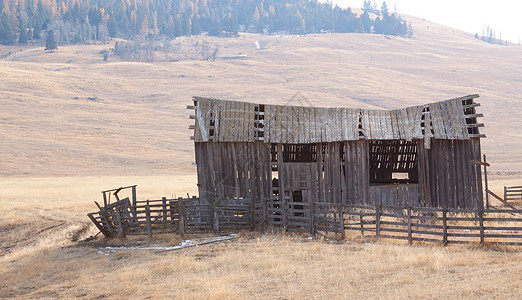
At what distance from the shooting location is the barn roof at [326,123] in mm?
23172

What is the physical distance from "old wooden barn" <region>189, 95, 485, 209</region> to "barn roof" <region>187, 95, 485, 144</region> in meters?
0.04

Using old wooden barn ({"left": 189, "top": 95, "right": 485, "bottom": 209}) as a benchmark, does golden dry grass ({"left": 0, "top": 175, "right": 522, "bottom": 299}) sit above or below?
below

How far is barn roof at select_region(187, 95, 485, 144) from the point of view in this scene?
912 inches

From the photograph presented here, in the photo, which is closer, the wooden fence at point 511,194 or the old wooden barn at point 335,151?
the old wooden barn at point 335,151

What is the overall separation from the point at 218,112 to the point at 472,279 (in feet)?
47.2

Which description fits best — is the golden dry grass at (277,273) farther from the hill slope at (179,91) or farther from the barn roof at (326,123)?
the hill slope at (179,91)

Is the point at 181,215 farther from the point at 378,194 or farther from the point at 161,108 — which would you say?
the point at 161,108

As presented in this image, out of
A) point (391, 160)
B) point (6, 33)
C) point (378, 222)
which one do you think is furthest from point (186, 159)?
point (6, 33)

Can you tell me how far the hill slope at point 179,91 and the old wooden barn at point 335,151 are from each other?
116 ft

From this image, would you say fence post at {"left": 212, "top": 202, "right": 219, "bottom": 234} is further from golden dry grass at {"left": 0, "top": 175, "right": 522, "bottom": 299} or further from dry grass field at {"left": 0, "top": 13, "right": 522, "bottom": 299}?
golden dry grass at {"left": 0, "top": 175, "right": 522, "bottom": 299}

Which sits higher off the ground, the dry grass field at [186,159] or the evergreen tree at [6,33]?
the evergreen tree at [6,33]

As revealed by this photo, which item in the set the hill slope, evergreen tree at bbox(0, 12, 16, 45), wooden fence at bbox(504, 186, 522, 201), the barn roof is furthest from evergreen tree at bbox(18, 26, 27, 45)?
wooden fence at bbox(504, 186, 522, 201)

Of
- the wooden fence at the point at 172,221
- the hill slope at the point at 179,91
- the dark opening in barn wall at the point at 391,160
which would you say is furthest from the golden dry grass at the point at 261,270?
the hill slope at the point at 179,91

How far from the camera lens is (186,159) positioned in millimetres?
65125
